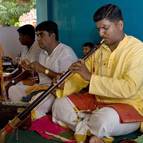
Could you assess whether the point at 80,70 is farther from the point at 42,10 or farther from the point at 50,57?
the point at 42,10

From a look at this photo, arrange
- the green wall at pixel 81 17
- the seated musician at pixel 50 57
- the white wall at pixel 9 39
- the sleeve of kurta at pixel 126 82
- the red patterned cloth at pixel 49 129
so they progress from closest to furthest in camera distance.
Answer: the sleeve of kurta at pixel 126 82 < the red patterned cloth at pixel 49 129 < the green wall at pixel 81 17 < the seated musician at pixel 50 57 < the white wall at pixel 9 39

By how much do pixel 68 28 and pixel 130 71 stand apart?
1843 millimetres

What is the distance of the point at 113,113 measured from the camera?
2.65m

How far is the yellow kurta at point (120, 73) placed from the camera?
A: 2645 millimetres

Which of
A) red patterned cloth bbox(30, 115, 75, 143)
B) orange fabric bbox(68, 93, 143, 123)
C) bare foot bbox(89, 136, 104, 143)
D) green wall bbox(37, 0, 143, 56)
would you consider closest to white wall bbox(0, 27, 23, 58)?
green wall bbox(37, 0, 143, 56)

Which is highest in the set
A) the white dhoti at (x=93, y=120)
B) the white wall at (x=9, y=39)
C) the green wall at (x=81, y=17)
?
the green wall at (x=81, y=17)

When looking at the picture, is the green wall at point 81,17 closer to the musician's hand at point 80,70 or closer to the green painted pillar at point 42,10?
the green painted pillar at point 42,10

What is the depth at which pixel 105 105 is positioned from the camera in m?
2.89

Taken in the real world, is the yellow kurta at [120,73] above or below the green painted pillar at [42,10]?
below

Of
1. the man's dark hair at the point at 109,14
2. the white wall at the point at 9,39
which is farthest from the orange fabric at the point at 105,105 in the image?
the white wall at the point at 9,39

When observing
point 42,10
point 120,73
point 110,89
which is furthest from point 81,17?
point 110,89

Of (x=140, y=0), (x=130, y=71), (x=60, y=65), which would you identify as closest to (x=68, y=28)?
(x=60, y=65)

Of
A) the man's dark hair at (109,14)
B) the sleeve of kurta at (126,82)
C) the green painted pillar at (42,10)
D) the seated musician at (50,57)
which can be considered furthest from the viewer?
the green painted pillar at (42,10)

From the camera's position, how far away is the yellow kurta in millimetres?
2645
